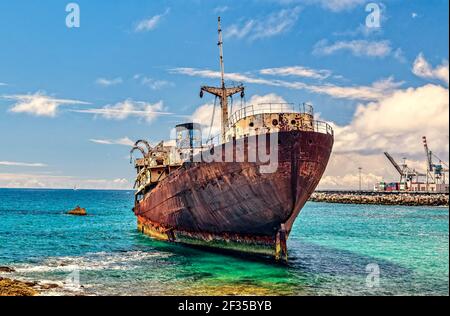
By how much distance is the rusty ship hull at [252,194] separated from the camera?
21.2 m

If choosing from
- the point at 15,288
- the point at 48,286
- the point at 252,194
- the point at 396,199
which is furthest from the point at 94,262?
the point at 396,199

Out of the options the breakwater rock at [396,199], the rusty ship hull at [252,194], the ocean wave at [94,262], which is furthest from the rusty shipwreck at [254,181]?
the breakwater rock at [396,199]

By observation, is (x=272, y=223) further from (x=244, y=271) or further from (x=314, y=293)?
(x=314, y=293)

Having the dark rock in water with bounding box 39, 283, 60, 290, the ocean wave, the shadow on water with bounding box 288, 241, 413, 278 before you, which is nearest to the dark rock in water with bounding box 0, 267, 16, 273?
the ocean wave

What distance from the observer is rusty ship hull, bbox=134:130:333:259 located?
69.6 feet

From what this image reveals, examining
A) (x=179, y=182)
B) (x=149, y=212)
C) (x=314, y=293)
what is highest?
(x=179, y=182)

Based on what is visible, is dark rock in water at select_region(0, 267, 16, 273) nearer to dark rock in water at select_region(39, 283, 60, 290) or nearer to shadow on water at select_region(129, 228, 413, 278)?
dark rock in water at select_region(39, 283, 60, 290)

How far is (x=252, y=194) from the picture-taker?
72.0 feet

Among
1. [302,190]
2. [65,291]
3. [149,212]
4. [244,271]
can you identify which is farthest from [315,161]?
[149,212]

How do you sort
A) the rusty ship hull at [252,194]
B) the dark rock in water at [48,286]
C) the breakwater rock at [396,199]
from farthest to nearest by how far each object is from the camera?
the breakwater rock at [396,199] < the rusty ship hull at [252,194] < the dark rock in water at [48,286]

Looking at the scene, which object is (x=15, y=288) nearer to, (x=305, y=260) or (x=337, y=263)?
(x=305, y=260)

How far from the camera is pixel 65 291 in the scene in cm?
1695

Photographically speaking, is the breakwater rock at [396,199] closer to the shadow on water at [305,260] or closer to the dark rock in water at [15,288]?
the shadow on water at [305,260]
